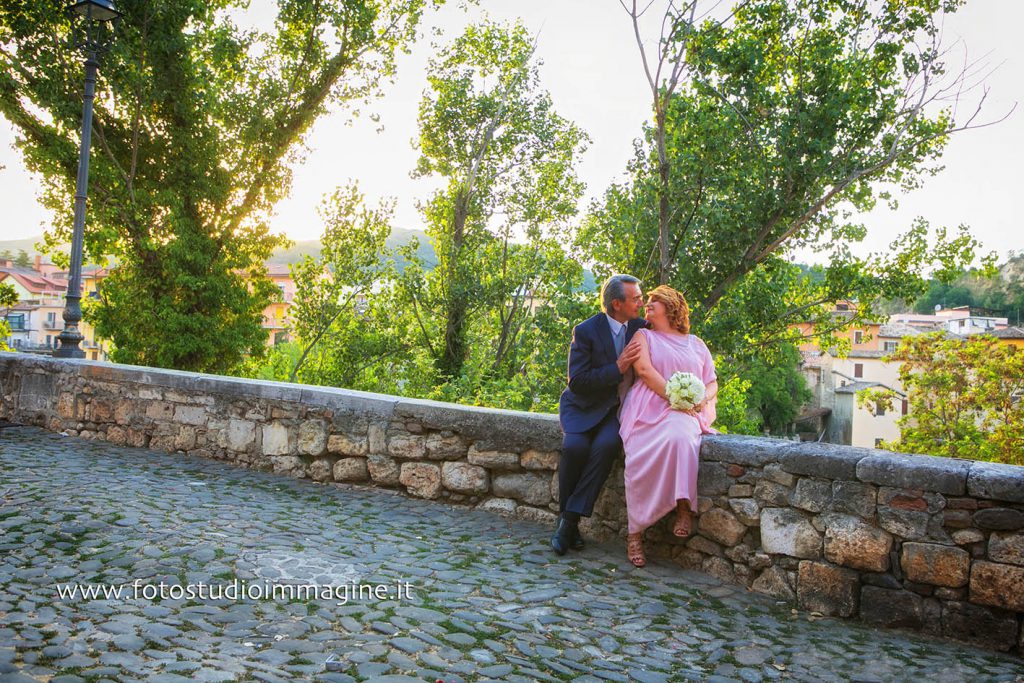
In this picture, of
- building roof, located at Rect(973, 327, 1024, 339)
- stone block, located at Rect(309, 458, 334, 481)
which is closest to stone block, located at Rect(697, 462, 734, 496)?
stone block, located at Rect(309, 458, 334, 481)

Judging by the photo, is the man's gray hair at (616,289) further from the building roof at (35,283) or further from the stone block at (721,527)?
the building roof at (35,283)

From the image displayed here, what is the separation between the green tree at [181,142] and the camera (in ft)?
40.6

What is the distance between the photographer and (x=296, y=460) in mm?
6156

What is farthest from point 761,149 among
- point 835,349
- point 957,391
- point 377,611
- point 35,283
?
point 35,283

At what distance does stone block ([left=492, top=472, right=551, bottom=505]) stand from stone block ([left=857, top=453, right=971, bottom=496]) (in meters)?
2.01

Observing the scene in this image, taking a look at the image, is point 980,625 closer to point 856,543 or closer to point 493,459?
point 856,543

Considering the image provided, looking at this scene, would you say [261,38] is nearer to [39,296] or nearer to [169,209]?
[169,209]

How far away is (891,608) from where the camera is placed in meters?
3.70

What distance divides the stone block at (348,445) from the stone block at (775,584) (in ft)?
9.83

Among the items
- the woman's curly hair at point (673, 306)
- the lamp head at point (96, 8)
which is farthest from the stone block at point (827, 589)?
the lamp head at point (96, 8)

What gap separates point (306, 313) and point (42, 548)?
13.5 meters

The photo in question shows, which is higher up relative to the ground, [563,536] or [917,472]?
[917,472]

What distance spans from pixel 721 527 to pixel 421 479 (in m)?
2.24

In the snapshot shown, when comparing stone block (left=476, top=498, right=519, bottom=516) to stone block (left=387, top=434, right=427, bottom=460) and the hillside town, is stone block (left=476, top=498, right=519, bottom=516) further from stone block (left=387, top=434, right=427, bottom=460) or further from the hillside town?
the hillside town
